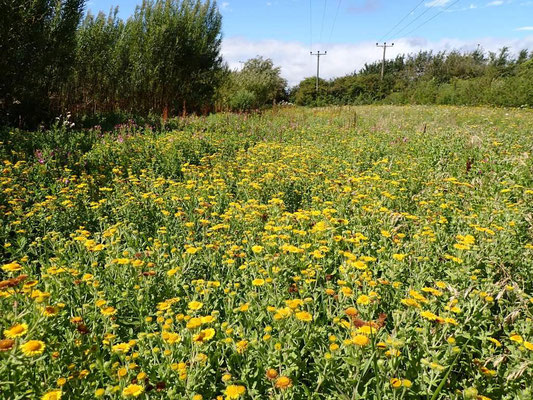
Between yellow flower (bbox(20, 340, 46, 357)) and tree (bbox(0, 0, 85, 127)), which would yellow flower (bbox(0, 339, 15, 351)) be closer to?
yellow flower (bbox(20, 340, 46, 357))

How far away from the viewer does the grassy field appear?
1.65 meters

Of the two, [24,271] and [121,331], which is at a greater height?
[24,271]

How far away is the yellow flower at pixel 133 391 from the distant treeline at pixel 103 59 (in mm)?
10066

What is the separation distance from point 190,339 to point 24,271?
162 centimetres

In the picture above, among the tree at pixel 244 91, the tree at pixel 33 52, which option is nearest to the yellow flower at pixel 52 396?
the tree at pixel 33 52

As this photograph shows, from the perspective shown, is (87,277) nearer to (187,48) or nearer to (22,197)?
(22,197)

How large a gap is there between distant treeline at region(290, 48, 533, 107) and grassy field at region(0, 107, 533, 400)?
22.8 m

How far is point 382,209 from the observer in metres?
3.33

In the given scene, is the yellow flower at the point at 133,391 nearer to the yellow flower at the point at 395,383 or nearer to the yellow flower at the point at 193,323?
the yellow flower at the point at 193,323

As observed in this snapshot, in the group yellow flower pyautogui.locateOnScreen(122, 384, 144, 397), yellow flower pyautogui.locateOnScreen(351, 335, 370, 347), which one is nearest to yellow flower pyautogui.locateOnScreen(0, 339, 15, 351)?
yellow flower pyautogui.locateOnScreen(122, 384, 144, 397)

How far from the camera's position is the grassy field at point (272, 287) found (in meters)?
1.65

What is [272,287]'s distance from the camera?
2.37 meters

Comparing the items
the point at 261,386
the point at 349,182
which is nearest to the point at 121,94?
the point at 349,182

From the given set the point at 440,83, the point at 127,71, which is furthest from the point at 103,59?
the point at 440,83
